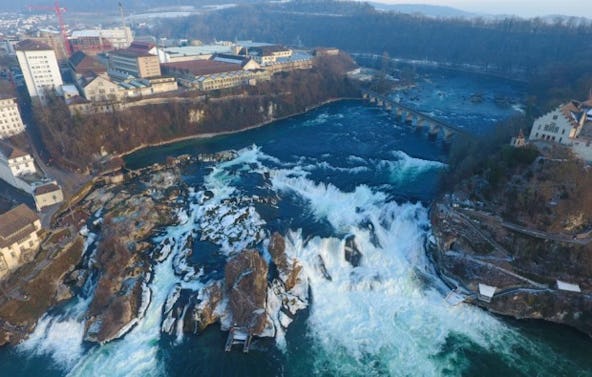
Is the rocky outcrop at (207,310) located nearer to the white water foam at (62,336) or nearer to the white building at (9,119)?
the white water foam at (62,336)

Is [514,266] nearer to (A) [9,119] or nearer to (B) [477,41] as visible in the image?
(A) [9,119]

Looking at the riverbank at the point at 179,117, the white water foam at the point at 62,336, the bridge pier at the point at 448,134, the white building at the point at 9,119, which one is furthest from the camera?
the bridge pier at the point at 448,134

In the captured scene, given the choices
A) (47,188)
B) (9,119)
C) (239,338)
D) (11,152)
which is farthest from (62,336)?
(9,119)

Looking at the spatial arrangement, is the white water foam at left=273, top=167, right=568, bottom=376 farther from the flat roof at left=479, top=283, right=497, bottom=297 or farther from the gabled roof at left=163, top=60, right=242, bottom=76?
the gabled roof at left=163, top=60, right=242, bottom=76

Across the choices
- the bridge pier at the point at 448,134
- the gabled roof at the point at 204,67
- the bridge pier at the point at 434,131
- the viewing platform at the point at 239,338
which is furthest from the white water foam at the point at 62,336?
the gabled roof at the point at 204,67

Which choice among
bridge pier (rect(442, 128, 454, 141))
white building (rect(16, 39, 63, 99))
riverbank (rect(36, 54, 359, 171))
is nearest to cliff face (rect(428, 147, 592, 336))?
bridge pier (rect(442, 128, 454, 141))

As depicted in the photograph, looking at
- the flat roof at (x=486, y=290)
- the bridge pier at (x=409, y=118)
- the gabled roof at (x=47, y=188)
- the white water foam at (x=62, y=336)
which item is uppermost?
the gabled roof at (x=47, y=188)
